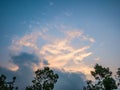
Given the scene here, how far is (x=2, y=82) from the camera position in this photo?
70.9 metres

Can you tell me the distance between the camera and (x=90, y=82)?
78.1 metres

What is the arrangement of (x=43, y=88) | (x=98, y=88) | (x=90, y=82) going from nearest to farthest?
(x=43, y=88)
(x=98, y=88)
(x=90, y=82)

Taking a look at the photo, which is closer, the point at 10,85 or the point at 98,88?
the point at 98,88

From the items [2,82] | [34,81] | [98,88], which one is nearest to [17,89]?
[2,82]

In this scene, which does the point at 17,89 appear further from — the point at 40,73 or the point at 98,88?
the point at 98,88

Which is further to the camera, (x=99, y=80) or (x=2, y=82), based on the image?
(x=2, y=82)

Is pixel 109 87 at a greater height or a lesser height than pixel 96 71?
lesser

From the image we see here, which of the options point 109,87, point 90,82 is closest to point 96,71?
point 109,87

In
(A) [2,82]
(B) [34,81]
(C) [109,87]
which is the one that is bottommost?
(C) [109,87]

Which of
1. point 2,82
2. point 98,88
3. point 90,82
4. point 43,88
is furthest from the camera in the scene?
point 90,82

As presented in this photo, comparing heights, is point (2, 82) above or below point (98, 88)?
above

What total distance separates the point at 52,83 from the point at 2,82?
22429 millimetres

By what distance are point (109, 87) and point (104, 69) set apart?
6090 mm

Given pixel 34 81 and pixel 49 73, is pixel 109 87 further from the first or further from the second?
pixel 34 81
